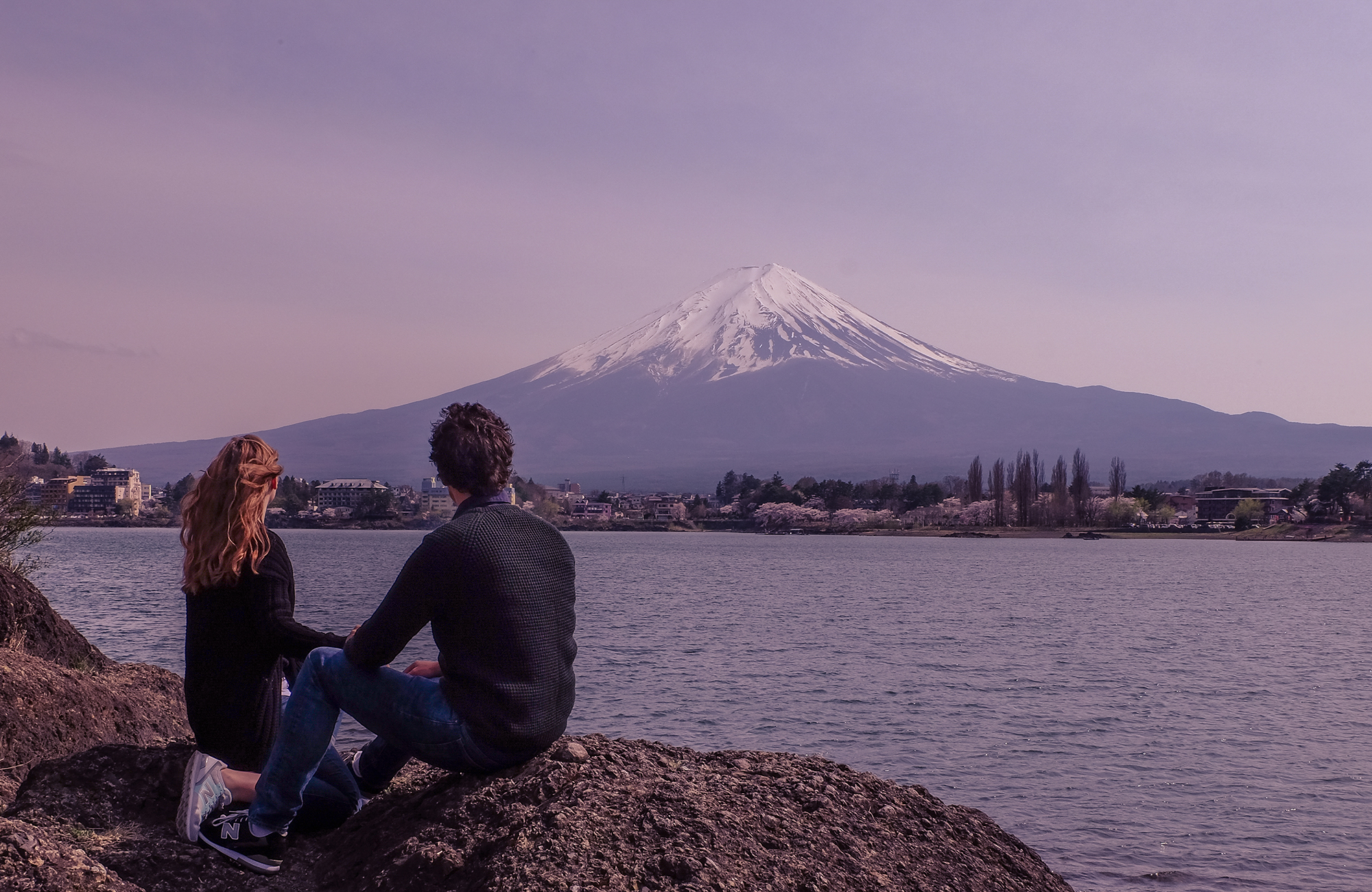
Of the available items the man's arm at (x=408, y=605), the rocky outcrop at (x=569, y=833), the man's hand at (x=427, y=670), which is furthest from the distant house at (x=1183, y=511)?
the man's arm at (x=408, y=605)

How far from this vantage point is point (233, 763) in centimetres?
530

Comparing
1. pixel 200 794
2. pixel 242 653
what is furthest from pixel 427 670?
pixel 200 794

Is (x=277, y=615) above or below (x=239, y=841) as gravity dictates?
above

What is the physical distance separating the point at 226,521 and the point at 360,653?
2.82 ft

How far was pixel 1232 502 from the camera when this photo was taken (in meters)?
182

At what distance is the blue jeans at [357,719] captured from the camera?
4.90 metres

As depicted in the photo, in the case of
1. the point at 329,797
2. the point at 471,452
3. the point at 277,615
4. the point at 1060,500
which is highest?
the point at 471,452

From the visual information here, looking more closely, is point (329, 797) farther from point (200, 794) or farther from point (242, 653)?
point (242, 653)

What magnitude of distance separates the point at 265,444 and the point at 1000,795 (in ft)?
36.9

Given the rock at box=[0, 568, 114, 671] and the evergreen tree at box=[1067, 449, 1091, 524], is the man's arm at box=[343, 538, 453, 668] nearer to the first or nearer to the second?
the rock at box=[0, 568, 114, 671]

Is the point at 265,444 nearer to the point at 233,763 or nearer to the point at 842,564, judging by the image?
the point at 233,763

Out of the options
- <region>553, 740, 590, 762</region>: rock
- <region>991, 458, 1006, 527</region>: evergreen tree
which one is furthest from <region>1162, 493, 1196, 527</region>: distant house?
<region>553, 740, 590, 762</region>: rock

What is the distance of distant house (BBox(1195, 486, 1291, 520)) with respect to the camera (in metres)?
171

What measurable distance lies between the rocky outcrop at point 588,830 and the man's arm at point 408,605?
86cm
